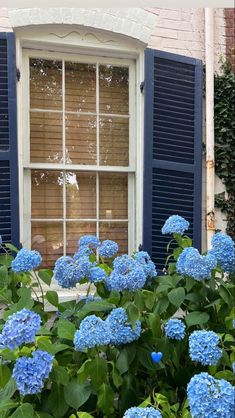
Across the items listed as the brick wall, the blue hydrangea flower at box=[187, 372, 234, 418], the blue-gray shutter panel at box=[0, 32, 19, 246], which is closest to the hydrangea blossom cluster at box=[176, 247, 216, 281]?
the blue hydrangea flower at box=[187, 372, 234, 418]

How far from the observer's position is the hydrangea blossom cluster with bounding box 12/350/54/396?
126cm

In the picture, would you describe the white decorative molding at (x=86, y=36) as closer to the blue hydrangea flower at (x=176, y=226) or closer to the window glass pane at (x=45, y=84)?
the window glass pane at (x=45, y=84)

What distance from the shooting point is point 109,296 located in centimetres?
177

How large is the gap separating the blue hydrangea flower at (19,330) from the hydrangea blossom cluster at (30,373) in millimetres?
47

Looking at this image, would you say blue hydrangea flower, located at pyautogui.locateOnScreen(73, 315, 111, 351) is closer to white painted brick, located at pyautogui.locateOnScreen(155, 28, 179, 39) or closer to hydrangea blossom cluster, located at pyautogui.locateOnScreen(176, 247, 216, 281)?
hydrangea blossom cluster, located at pyautogui.locateOnScreen(176, 247, 216, 281)

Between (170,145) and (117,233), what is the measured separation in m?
0.72

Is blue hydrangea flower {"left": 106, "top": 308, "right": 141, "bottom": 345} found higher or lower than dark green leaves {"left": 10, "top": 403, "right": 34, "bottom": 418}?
higher

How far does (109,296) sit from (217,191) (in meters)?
1.97

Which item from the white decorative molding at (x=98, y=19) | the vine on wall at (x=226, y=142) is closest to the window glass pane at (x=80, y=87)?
the white decorative molding at (x=98, y=19)

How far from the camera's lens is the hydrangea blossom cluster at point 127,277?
4.99 feet

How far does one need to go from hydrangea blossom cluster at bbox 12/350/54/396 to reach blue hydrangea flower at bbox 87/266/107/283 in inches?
19.2

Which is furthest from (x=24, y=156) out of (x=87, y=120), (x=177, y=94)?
(x=177, y=94)

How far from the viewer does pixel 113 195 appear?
340 cm

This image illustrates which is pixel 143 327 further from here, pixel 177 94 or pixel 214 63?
pixel 214 63
